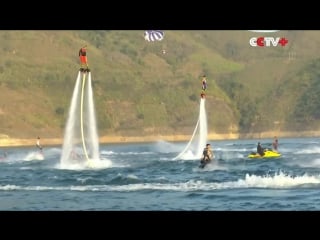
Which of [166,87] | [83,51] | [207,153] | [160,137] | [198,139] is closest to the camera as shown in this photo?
[83,51]

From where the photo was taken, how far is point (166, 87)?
1016 inches

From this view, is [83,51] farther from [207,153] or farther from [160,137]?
[207,153]

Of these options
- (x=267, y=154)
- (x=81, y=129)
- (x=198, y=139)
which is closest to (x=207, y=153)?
(x=198, y=139)

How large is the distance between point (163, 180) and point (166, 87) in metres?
5.21

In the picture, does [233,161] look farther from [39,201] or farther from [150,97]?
[39,201]

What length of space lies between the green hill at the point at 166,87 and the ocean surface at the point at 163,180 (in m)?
0.71

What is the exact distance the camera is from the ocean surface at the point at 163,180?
19188mm

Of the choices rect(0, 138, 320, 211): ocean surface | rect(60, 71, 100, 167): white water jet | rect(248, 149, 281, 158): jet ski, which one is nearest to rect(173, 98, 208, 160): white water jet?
rect(0, 138, 320, 211): ocean surface

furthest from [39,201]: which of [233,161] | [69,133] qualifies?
[233,161]

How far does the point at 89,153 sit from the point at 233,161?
A: 4.39m

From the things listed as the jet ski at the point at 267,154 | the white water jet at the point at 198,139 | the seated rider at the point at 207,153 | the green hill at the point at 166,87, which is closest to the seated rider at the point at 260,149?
the jet ski at the point at 267,154

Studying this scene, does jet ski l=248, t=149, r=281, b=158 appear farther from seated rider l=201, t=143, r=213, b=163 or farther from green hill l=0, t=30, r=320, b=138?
seated rider l=201, t=143, r=213, b=163

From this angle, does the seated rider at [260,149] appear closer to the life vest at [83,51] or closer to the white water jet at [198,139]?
the white water jet at [198,139]

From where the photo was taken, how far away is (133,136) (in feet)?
80.8
